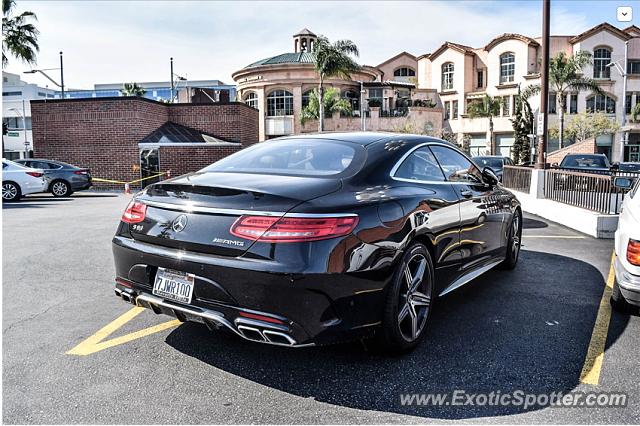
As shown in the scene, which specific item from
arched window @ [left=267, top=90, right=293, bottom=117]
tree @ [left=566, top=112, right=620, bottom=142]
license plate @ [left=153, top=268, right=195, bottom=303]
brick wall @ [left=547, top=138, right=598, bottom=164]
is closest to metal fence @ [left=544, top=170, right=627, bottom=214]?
license plate @ [left=153, top=268, right=195, bottom=303]

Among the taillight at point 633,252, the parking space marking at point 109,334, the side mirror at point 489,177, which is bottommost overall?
the parking space marking at point 109,334

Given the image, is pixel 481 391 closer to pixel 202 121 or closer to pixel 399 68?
pixel 202 121

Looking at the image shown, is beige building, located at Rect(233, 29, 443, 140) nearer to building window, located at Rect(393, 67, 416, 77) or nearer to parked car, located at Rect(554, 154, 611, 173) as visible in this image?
building window, located at Rect(393, 67, 416, 77)

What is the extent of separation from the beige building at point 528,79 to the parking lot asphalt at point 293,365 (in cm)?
5329

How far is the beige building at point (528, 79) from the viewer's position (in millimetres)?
53562

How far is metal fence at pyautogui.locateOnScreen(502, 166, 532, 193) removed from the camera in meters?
14.2

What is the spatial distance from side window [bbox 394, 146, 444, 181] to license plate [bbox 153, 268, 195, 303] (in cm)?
169

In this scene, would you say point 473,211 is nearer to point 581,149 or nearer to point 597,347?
point 597,347

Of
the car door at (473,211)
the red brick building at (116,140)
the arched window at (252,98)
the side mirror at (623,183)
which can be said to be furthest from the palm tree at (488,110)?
the car door at (473,211)

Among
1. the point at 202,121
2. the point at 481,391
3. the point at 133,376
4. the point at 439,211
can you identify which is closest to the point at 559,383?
the point at 481,391

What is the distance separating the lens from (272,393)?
3.18 metres

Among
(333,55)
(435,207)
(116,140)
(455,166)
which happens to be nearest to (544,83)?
(455,166)

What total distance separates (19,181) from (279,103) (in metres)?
38.3

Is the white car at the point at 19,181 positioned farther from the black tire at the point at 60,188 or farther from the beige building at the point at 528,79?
the beige building at the point at 528,79
